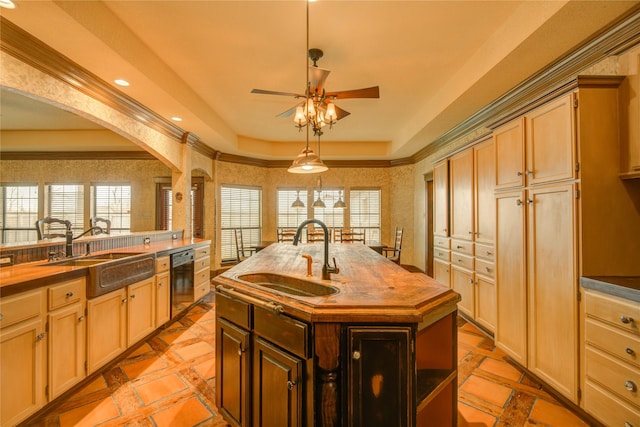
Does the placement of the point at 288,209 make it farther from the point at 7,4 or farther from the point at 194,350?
the point at 7,4

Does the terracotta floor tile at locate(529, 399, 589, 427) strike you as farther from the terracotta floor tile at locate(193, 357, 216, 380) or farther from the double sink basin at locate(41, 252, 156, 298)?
the double sink basin at locate(41, 252, 156, 298)

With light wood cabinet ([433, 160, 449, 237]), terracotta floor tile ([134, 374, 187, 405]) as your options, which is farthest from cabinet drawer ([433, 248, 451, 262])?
terracotta floor tile ([134, 374, 187, 405])

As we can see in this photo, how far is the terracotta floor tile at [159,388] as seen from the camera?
218cm

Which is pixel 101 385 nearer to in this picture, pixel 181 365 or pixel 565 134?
pixel 181 365

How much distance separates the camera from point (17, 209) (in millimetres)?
5980

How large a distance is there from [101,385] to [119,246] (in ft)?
5.64

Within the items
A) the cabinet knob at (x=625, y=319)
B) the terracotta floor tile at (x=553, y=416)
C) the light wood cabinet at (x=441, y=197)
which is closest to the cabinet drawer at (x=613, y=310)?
the cabinet knob at (x=625, y=319)

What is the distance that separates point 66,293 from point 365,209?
19.2 ft

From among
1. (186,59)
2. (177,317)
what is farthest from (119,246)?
(186,59)

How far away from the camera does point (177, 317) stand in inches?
147

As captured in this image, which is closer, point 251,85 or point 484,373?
point 484,373

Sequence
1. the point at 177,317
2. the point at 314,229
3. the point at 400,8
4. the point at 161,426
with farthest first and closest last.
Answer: the point at 314,229 < the point at 177,317 < the point at 400,8 < the point at 161,426

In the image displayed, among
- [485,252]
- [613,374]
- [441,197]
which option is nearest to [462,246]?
[485,252]

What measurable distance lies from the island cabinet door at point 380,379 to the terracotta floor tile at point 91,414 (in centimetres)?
189
